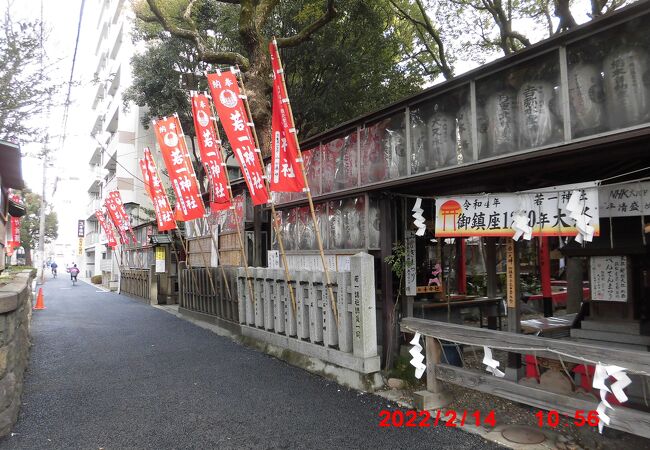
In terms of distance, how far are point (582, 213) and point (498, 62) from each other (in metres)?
2.18

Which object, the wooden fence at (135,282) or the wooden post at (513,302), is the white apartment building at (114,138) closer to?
the wooden fence at (135,282)

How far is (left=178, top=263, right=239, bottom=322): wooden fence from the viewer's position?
1152 centimetres

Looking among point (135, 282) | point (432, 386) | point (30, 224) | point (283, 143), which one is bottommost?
point (432, 386)

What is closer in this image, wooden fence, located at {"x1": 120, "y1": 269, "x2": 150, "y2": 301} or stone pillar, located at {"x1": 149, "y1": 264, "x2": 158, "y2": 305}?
stone pillar, located at {"x1": 149, "y1": 264, "x2": 158, "y2": 305}

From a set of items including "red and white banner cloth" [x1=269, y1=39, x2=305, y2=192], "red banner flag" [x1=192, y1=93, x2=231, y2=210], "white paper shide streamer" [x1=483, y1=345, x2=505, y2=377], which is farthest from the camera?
"red banner flag" [x1=192, y1=93, x2=231, y2=210]

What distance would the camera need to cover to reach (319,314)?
7836 millimetres

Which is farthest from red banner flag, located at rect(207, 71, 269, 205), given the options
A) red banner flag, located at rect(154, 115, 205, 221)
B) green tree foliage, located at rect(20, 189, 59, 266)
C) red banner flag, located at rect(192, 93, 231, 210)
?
green tree foliage, located at rect(20, 189, 59, 266)

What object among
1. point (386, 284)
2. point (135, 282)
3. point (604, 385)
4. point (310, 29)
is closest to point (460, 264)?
point (386, 284)

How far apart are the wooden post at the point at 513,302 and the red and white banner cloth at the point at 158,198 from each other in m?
10.6

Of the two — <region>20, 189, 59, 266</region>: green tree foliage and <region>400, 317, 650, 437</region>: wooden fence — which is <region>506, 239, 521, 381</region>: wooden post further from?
<region>20, 189, 59, 266</region>: green tree foliage

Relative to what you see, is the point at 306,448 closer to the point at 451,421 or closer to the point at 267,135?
the point at 451,421

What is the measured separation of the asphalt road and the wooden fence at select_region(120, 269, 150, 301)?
11.2 metres

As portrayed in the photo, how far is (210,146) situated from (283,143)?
337 centimetres

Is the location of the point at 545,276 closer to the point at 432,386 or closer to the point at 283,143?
the point at 432,386
